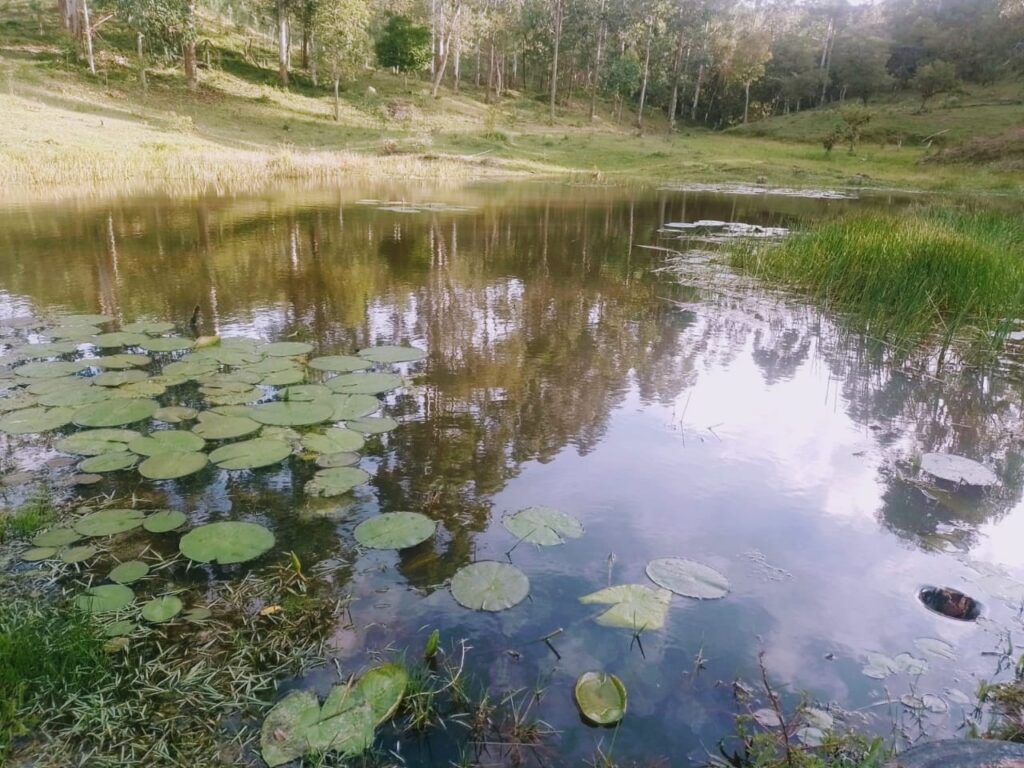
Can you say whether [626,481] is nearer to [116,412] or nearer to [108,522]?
[108,522]

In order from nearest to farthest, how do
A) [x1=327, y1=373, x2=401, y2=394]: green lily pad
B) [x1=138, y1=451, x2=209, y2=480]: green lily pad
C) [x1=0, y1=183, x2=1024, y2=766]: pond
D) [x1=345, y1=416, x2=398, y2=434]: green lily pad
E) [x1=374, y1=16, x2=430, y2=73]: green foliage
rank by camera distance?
[x1=0, y1=183, x2=1024, y2=766]: pond, [x1=138, y1=451, x2=209, y2=480]: green lily pad, [x1=345, y1=416, x2=398, y2=434]: green lily pad, [x1=327, y1=373, x2=401, y2=394]: green lily pad, [x1=374, y1=16, x2=430, y2=73]: green foliage

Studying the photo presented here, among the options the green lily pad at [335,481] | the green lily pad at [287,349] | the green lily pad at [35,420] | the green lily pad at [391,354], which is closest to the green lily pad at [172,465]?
the green lily pad at [335,481]

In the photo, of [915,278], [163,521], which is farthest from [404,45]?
[163,521]

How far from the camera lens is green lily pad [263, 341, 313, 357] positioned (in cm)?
544

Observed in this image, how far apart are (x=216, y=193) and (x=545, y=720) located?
17.3m

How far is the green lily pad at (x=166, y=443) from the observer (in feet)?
12.1

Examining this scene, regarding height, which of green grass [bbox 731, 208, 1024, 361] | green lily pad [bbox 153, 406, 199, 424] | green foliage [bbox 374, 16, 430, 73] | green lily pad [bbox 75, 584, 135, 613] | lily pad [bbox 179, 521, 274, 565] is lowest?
green lily pad [bbox 75, 584, 135, 613]

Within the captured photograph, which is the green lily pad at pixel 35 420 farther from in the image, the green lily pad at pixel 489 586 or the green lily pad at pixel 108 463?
the green lily pad at pixel 489 586

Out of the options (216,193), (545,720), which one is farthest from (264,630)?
(216,193)

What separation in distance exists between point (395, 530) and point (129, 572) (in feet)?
3.70

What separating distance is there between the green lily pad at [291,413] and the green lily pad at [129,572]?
→ 1.39 metres

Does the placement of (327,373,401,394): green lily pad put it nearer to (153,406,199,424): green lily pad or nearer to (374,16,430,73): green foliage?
(153,406,199,424): green lily pad

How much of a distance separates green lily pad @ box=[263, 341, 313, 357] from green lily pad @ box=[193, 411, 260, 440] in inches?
52.6

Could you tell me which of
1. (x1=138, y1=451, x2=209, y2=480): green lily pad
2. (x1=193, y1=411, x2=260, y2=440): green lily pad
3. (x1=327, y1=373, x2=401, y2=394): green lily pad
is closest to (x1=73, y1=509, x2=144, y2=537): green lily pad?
(x1=138, y1=451, x2=209, y2=480): green lily pad
